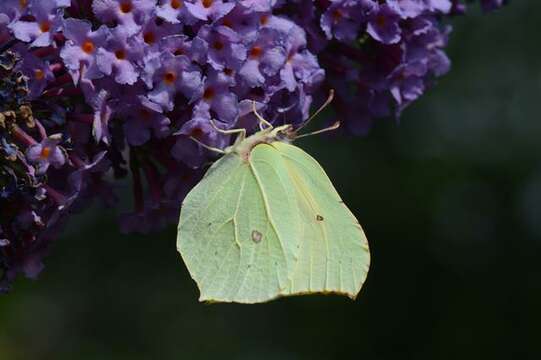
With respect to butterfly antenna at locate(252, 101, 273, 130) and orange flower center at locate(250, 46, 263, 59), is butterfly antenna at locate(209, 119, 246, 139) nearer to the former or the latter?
butterfly antenna at locate(252, 101, 273, 130)

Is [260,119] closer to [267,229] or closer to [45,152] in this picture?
[267,229]

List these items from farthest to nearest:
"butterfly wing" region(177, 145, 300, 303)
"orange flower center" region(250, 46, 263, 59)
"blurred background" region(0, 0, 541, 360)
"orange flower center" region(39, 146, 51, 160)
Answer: "blurred background" region(0, 0, 541, 360), "orange flower center" region(250, 46, 263, 59), "butterfly wing" region(177, 145, 300, 303), "orange flower center" region(39, 146, 51, 160)

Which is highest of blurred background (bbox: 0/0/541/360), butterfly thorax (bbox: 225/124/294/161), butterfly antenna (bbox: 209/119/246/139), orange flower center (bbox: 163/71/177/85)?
orange flower center (bbox: 163/71/177/85)

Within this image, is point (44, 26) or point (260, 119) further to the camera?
point (260, 119)

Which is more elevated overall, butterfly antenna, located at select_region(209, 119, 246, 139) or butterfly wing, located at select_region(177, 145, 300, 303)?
butterfly antenna, located at select_region(209, 119, 246, 139)

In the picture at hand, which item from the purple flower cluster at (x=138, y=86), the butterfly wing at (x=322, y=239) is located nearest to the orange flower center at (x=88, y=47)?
the purple flower cluster at (x=138, y=86)

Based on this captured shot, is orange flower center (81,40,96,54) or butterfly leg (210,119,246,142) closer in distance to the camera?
orange flower center (81,40,96,54)

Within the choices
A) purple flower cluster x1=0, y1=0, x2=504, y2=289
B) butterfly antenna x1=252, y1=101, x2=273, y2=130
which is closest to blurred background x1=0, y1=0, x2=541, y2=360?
purple flower cluster x1=0, y1=0, x2=504, y2=289

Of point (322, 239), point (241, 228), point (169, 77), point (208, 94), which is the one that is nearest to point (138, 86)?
point (169, 77)
